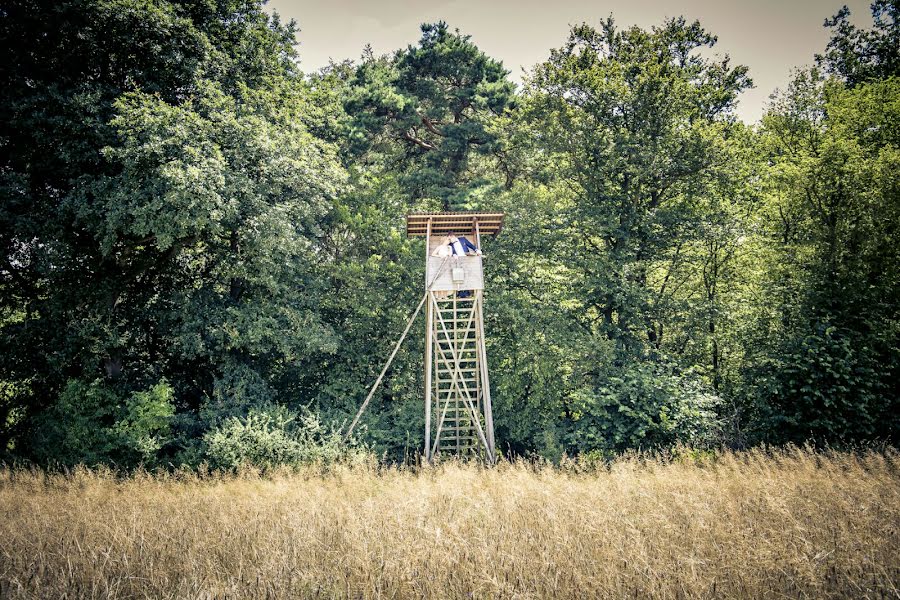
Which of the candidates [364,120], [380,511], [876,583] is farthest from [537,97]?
[876,583]

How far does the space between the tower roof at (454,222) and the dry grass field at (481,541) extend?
6.75 metres

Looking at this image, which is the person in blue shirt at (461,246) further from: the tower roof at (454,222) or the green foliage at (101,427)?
the green foliage at (101,427)

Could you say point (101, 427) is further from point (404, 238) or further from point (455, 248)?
point (404, 238)

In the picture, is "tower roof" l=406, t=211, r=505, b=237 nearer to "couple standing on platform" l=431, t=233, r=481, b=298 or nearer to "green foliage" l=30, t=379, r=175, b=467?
"couple standing on platform" l=431, t=233, r=481, b=298

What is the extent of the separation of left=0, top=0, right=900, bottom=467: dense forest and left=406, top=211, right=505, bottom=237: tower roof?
315 centimetres

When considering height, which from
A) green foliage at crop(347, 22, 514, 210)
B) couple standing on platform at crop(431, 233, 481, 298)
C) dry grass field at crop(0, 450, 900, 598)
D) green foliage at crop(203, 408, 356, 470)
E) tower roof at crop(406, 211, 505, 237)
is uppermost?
green foliage at crop(347, 22, 514, 210)

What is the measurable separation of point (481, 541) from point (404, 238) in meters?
13.1

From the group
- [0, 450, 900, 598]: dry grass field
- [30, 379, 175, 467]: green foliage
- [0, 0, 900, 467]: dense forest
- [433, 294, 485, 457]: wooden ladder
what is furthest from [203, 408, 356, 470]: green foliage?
[0, 450, 900, 598]: dry grass field

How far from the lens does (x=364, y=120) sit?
672 inches

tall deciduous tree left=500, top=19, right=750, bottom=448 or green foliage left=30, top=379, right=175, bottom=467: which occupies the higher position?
tall deciduous tree left=500, top=19, right=750, bottom=448

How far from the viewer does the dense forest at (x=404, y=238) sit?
11.7 meters

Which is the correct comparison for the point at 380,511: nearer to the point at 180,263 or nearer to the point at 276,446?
the point at 276,446

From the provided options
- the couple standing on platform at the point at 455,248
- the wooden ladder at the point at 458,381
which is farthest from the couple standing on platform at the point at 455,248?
the wooden ladder at the point at 458,381

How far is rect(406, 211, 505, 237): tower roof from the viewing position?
40.7ft
